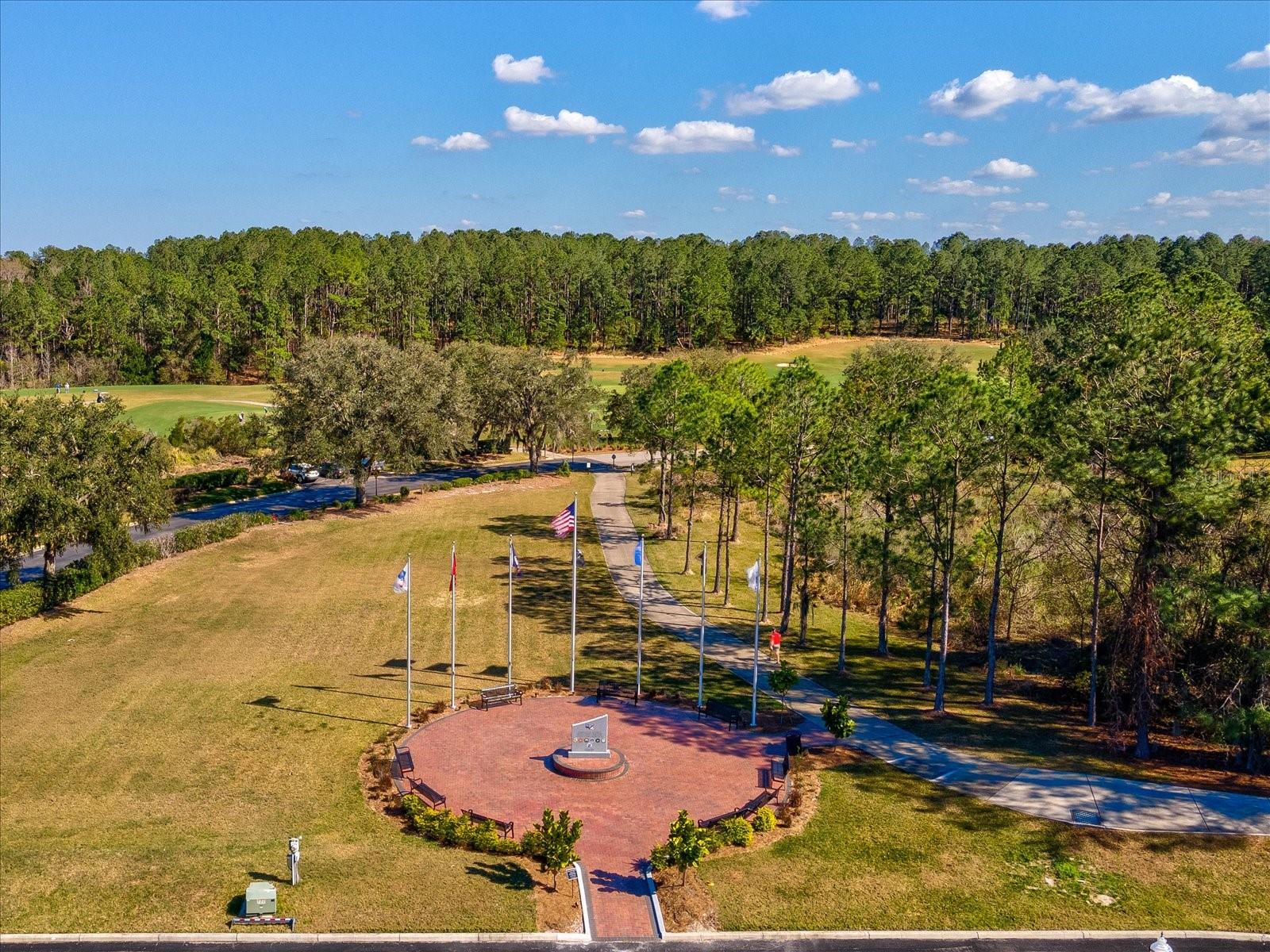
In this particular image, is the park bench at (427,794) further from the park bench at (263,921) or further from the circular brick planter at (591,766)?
the park bench at (263,921)

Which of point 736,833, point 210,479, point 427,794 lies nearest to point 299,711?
point 427,794

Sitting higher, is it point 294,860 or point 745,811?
point 294,860

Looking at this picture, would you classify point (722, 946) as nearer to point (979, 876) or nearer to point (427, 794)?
point (979, 876)

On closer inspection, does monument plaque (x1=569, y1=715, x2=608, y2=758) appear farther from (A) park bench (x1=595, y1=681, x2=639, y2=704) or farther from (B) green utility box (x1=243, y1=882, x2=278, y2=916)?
(B) green utility box (x1=243, y1=882, x2=278, y2=916)

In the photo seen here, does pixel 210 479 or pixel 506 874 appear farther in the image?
pixel 210 479

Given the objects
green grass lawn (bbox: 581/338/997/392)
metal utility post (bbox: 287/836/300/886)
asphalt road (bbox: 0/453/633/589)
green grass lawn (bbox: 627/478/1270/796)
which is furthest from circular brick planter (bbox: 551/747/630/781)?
green grass lawn (bbox: 581/338/997/392)

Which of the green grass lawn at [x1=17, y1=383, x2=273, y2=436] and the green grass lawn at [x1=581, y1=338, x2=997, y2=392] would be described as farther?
the green grass lawn at [x1=581, y1=338, x2=997, y2=392]

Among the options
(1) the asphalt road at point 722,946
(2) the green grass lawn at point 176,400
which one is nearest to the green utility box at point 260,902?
(1) the asphalt road at point 722,946
